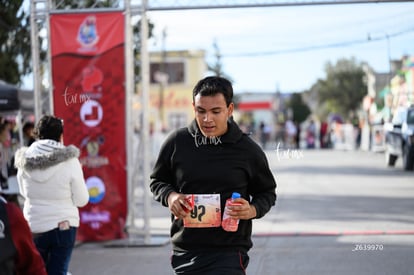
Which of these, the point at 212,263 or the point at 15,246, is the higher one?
the point at 15,246

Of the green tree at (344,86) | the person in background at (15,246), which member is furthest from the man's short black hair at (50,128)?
the green tree at (344,86)

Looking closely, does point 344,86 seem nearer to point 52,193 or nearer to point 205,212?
point 52,193

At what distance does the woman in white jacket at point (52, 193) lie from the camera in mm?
5953

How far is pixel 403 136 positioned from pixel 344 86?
26867 millimetres

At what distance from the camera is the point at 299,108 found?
2389 inches

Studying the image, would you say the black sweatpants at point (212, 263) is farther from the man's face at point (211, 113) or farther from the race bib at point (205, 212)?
the man's face at point (211, 113)

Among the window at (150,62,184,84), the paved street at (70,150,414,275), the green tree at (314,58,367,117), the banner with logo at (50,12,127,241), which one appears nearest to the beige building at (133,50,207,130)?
the window at (150,62,184,84)

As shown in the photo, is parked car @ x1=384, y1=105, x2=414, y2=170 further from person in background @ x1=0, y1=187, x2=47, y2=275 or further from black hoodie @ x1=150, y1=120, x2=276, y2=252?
person in background @ x1=0, y1=187, x2=47, y2=275

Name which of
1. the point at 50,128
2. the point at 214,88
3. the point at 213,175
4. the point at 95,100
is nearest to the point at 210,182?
the point at 213,175

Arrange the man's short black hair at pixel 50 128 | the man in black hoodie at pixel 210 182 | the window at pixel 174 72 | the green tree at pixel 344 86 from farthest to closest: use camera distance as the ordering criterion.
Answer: the window at pixel 174 72
the green tree at pixel 344 86
the man's short black hair at pixel 50 128
the man in black hoodie at pixel 210 182

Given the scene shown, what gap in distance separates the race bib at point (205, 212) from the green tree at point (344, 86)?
40.6m

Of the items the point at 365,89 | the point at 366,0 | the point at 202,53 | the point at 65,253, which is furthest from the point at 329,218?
the point at 202,53

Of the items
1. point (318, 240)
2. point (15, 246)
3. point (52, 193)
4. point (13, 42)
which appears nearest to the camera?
point (15, 246)

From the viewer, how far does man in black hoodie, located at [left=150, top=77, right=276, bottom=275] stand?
3.98m
